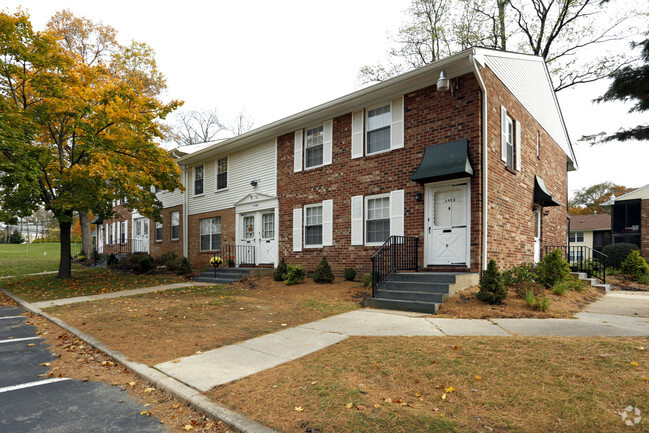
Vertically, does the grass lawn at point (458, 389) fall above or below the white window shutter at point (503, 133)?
below

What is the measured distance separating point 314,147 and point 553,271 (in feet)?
25.8

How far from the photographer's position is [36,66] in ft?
39.3

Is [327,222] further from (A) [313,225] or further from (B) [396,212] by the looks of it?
(B) [396,212]

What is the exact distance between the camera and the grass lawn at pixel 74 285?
11583 millimetres

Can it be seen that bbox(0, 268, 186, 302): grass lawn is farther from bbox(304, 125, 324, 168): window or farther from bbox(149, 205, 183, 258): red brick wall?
bbox(304, 125, 324, 168): window

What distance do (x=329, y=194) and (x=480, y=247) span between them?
4.97 meters

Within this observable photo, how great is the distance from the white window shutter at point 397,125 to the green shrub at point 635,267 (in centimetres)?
1015

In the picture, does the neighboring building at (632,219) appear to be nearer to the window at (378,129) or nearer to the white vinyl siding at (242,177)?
the window at (378,129)

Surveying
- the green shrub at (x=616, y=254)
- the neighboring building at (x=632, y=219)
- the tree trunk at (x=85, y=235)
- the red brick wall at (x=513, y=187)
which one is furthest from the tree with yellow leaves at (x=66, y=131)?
the neighboring building at (x=632, y=219)

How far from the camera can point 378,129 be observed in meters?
11.5

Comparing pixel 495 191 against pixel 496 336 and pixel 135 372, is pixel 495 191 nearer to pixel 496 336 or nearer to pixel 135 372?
pixel 496 336

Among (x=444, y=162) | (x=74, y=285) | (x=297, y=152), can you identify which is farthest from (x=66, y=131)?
(x=444, y=162)

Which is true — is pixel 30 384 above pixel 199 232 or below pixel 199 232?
below

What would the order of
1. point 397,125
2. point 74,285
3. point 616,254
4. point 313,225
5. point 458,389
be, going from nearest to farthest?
point 458,389
point 397,125
point 313,225
point 74,285
point 616,254
